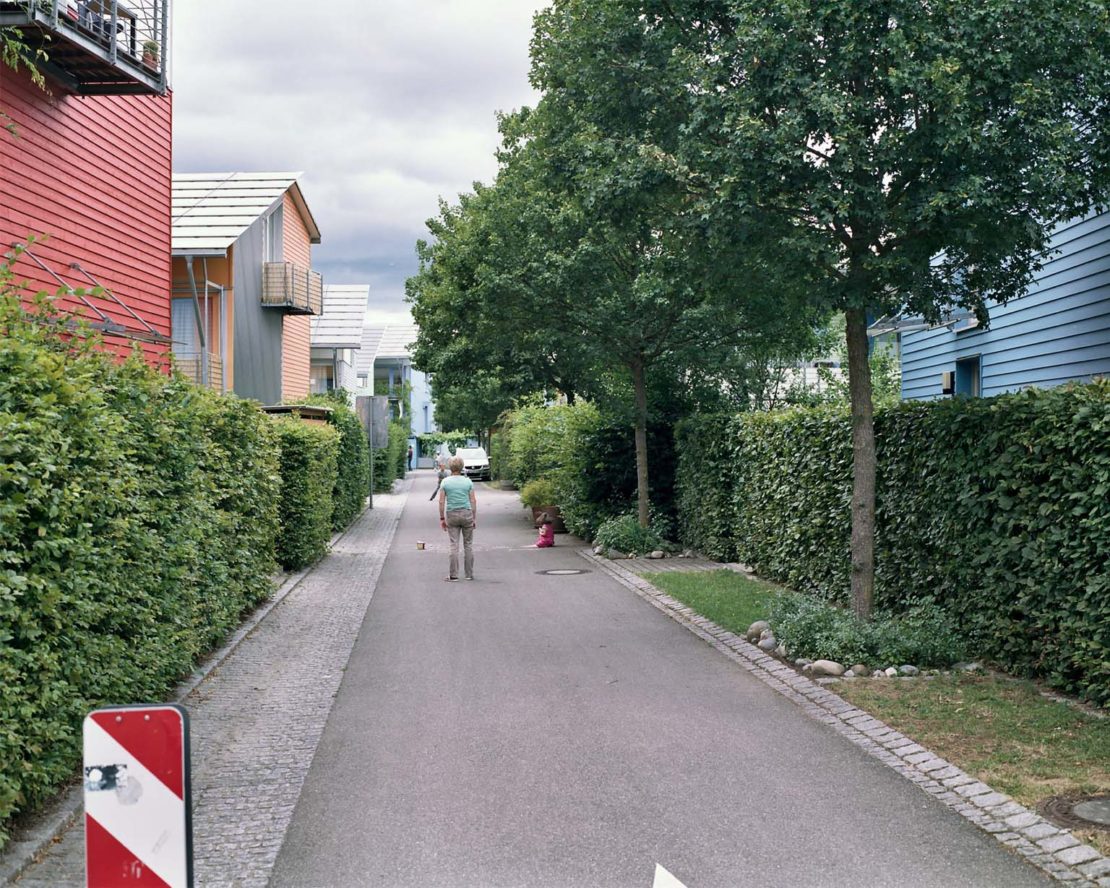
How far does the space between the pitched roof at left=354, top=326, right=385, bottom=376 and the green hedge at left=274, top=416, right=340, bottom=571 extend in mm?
45535

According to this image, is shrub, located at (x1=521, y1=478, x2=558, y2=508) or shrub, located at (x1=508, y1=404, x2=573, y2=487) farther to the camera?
shrub, located at (x1=521, y1=478, x2=558, y2=508)

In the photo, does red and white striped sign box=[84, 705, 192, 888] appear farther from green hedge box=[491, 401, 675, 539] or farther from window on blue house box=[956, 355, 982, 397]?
green hedge box=[491, 401, 675, 539]

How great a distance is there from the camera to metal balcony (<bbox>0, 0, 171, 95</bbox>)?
41.8 ft

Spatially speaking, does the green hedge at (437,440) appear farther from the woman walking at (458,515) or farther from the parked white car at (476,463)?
the woman walking at (458,515)

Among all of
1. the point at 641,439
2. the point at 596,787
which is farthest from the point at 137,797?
the point at 641,439

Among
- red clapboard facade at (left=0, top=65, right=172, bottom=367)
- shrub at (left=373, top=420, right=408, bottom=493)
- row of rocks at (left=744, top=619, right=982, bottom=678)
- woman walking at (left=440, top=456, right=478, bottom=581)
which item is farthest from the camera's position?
shrub at (left=373, top=420, right=408, bottom=493)

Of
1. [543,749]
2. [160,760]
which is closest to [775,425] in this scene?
[543,749]

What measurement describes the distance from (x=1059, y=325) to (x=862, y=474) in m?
4.96

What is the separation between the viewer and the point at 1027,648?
8656 mm

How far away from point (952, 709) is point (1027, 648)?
1199mm

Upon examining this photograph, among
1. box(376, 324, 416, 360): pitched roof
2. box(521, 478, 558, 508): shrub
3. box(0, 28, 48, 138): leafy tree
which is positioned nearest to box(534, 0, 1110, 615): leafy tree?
box(0, 28, 48, 138): leafy tree

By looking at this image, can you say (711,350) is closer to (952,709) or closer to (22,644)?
(952,709)

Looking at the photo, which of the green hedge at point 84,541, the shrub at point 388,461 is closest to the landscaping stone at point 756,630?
the green hedge at point 84,541

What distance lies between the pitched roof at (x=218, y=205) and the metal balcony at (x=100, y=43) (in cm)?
784
